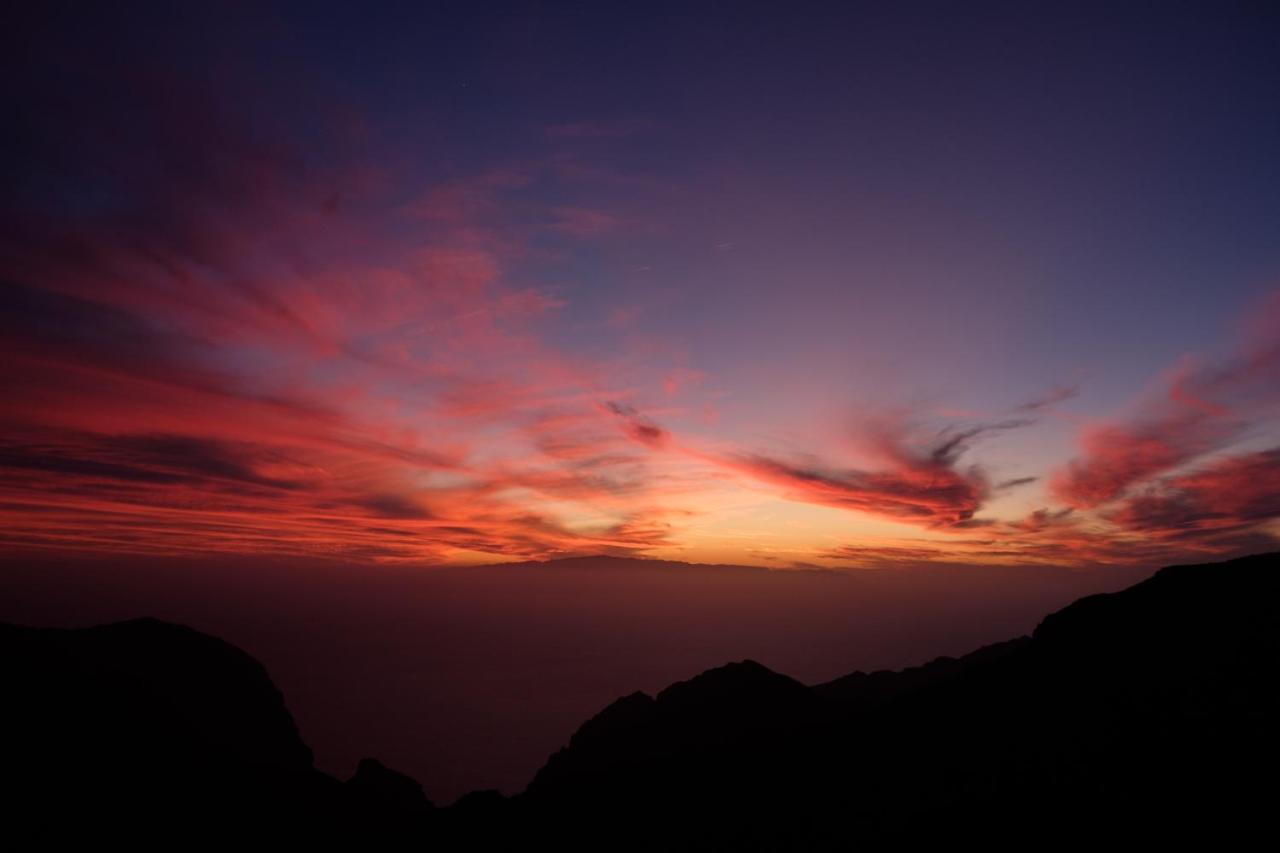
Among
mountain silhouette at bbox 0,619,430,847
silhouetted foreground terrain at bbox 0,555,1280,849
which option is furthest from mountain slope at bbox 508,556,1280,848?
mountain silhouette at bbox 0,619,430,847

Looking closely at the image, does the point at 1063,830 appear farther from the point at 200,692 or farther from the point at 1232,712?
the point at 200,692

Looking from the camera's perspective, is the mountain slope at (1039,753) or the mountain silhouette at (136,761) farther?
the mountain silhouette at (136,761)

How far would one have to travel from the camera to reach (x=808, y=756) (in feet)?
126

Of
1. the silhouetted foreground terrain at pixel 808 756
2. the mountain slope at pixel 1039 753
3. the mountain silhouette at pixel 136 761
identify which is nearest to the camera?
the mountain slope at pixel 1039 753

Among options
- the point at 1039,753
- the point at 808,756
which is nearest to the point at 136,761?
the point at 808,756

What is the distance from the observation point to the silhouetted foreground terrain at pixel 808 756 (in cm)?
2111

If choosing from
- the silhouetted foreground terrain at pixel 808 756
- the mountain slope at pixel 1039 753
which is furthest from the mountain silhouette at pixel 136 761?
the mountain slope at pixel 1039 753

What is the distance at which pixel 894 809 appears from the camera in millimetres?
27250

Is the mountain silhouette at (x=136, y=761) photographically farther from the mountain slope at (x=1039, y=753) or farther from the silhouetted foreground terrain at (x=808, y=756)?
the mountain slope at (x=1039, y=753)

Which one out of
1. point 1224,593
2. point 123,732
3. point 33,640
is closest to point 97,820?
point 123,732

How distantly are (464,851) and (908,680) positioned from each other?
193ft

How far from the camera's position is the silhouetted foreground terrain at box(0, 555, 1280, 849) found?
21109 millimetres

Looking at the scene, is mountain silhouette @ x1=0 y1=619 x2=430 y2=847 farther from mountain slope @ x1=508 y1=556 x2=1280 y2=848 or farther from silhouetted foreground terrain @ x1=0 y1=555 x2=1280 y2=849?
mountain slope @ x1=508 y1=556 x2=1280 y2=848

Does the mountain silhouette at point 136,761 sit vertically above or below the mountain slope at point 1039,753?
below
